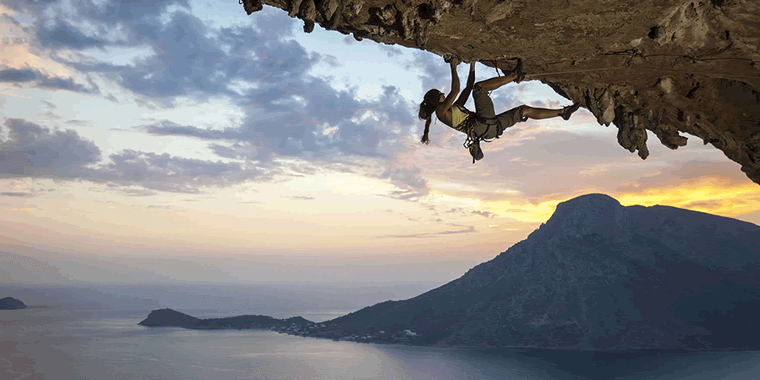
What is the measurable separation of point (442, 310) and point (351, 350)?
109 feet

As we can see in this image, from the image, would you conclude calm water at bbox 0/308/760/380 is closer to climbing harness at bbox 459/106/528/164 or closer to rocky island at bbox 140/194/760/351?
rocky island at bbox 140/194/760/351

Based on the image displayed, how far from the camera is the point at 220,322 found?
5118 inches

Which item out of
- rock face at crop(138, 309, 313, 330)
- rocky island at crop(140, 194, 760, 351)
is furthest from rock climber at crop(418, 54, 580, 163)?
rock face at crop(138, 309, 313, 330)

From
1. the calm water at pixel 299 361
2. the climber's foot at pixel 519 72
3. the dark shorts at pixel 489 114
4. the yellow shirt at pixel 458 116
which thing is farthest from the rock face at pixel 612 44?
the calm water at pixel 299 361

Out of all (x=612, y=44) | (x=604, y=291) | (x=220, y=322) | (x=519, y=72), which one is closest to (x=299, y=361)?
(x=220, y=322)

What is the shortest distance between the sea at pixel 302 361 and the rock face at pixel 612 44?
64.6 m

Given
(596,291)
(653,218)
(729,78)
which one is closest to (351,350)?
(596,291)

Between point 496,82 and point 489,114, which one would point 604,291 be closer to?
point 489,114

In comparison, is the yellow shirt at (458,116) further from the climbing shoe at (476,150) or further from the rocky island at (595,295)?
the rocky island at (595,295)

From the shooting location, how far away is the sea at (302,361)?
65.8 m

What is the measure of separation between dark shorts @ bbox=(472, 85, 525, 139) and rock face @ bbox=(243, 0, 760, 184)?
0.38 meters

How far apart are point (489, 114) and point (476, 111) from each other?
158mm

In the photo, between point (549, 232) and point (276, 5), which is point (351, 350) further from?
point (276, 5)

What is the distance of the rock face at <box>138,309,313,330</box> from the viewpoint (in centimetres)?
12719
